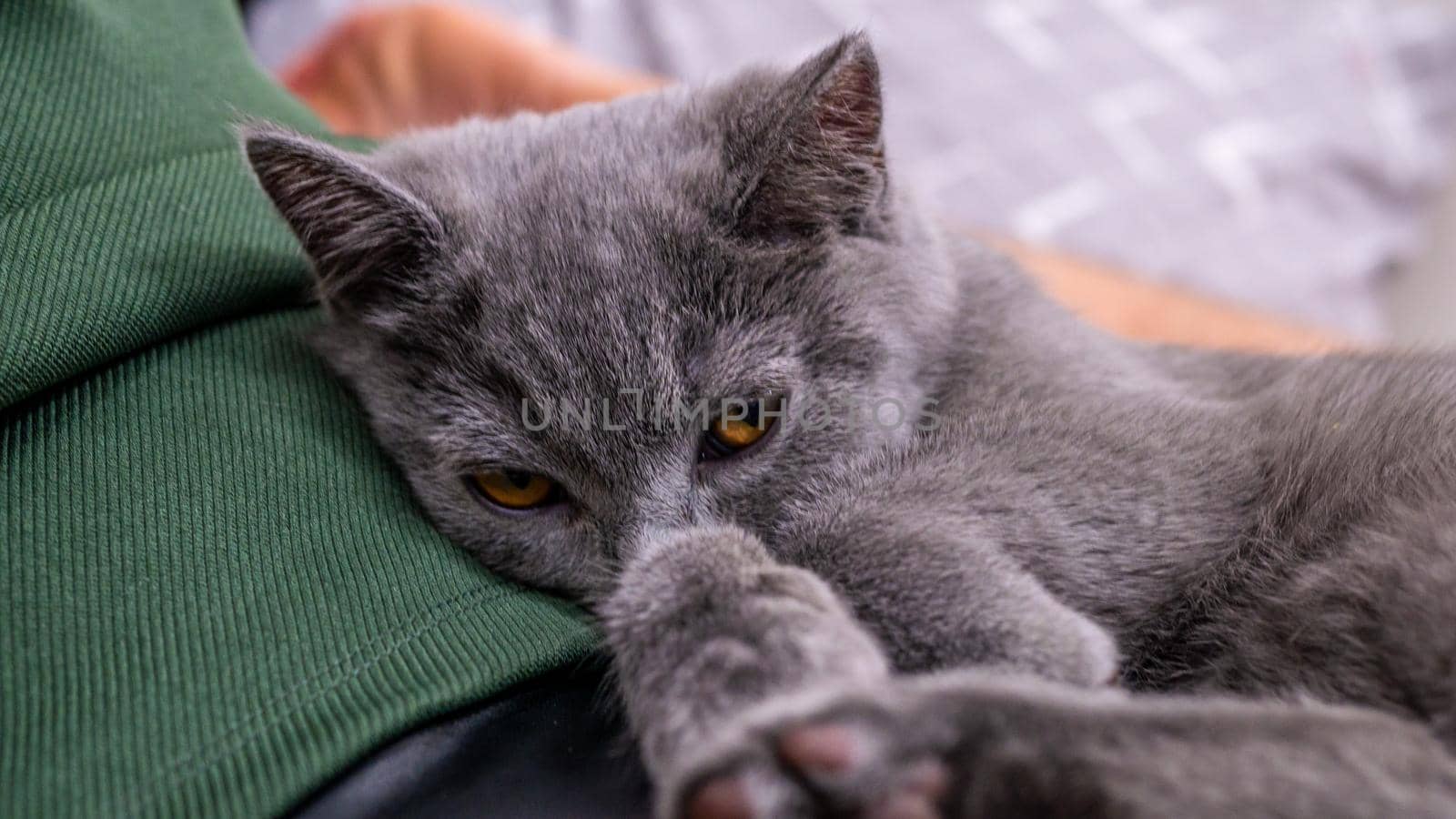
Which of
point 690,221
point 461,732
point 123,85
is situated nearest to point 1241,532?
point 690,221

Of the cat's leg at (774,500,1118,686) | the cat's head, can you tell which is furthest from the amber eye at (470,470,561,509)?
the cat's leg at (774,500,1118,686)

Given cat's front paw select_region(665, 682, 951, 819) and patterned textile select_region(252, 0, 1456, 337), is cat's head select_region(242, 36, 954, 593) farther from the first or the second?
patterned textile select_region(252, 0, 1456, 337)

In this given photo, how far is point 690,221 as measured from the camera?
103 centimetres

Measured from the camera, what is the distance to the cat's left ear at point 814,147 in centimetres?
99

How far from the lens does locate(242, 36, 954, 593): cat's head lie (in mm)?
992

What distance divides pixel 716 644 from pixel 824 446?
31 cm

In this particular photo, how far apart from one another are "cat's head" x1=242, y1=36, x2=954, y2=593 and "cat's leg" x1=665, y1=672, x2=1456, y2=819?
1.16 ft

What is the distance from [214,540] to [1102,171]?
2497mm

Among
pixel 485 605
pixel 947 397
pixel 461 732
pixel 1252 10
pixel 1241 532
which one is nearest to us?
pixel 461 732

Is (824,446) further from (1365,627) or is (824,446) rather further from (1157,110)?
(1157,110)

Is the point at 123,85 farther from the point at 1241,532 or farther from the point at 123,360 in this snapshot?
the point at 1241,532

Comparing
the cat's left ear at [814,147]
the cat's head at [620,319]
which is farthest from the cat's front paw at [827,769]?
the cat's left ear at [814,147]

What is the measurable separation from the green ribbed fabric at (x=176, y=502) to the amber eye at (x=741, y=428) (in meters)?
0.22

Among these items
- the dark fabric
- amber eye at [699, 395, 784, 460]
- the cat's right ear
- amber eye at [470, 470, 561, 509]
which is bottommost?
the dark fabric
